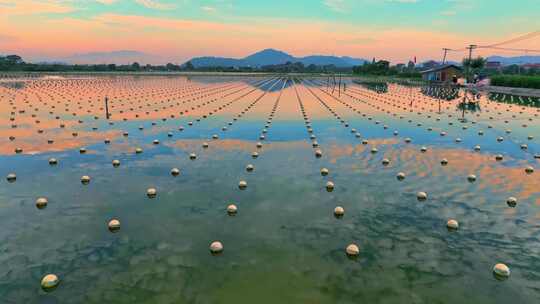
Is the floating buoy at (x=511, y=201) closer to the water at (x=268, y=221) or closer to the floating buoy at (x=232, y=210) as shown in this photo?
the water at (x=268, y=221)

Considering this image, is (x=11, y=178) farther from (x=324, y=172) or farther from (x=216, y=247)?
(x=324, y=172)

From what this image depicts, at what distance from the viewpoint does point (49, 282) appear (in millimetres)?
5012

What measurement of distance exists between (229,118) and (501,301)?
53.5ft

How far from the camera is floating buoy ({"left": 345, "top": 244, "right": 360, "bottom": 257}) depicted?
19.3 ft

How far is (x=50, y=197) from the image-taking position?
27.0ft

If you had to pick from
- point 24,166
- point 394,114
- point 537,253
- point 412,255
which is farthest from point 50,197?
point 394,114

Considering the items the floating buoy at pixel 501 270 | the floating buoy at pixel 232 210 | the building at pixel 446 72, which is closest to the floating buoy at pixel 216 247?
the floating buoy at pixel 232 210

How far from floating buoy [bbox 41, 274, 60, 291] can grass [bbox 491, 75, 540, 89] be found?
4544 centimetres

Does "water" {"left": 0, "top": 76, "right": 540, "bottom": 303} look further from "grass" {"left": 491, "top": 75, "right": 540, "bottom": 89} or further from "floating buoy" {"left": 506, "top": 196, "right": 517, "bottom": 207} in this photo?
"grass" {"left": 491, "top": 75, "right": 540, "bottom": 89}

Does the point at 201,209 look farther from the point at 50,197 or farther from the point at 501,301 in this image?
the point at 501,301

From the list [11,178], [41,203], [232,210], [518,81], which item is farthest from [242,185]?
[518,81]

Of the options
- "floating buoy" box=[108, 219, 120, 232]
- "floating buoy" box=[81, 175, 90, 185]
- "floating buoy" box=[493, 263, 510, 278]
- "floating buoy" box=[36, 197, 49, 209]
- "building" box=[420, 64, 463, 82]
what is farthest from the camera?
"building" box=[420, 64, 463, 82]

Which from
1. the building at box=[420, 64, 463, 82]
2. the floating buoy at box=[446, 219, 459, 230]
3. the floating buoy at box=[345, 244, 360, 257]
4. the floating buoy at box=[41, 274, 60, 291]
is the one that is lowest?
the floating buoy at box=[41, 274, 60, 291]

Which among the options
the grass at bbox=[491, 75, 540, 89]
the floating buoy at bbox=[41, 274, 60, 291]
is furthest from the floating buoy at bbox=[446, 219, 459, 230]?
the grass at bbox=[491, 75, 540, 89]
